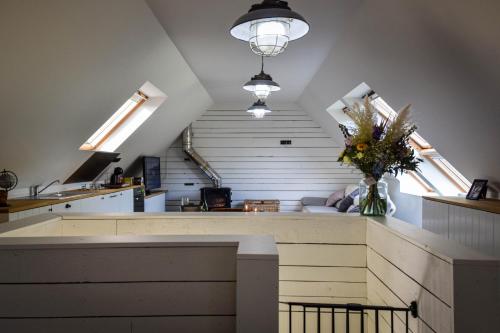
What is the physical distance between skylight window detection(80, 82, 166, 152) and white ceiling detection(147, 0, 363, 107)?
0.80m

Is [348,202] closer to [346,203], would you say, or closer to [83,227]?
[346,203]

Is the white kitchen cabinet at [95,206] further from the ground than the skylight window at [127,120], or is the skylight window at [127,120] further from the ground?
the skylight window at [127,120]

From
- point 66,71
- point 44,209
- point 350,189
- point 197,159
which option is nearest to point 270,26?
point 66,71

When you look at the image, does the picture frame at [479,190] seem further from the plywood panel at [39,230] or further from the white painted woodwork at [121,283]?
the plywood panel at [39,230]

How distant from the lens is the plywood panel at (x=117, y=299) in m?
1.21

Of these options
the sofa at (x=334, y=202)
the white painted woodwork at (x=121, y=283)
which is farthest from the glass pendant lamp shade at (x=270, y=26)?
the sofa at (x=334, y=202)

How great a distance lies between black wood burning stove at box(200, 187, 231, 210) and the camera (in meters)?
7.17

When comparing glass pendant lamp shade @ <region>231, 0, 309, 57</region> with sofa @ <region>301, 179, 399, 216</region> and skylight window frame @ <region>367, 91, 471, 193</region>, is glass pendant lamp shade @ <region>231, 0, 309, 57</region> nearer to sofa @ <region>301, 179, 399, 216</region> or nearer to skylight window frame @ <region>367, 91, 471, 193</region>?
skylight window frame @ <region>367, 91, 471, 193</region>

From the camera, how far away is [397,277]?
168cm

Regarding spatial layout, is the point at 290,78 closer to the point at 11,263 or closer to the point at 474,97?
the point at 474,97

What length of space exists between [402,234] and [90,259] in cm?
126

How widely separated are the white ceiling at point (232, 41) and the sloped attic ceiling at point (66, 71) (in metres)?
0.20

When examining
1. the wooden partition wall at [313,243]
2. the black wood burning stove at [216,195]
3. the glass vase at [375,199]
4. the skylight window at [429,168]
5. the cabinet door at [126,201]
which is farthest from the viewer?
A: the black wood burning stove at [216,195]

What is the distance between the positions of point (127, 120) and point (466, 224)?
174 inches
